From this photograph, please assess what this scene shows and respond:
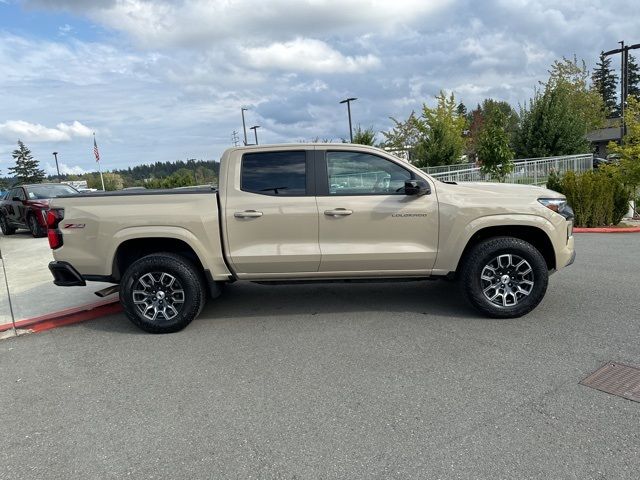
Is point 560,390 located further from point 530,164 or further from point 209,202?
point 530,164

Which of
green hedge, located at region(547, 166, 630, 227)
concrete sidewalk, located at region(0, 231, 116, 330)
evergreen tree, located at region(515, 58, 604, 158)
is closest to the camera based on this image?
concrete sidewalk, located at region(0, 231, 116, 330)

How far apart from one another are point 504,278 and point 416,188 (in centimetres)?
131

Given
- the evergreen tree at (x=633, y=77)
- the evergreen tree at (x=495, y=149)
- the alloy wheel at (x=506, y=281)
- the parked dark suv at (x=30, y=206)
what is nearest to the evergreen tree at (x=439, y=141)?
the evergreen tree at (x=495, y=149)

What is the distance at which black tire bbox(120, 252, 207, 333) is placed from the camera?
4707 mm

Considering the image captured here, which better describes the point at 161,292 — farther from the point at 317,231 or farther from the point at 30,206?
the point at 30,206

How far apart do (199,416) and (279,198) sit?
2.28 metres

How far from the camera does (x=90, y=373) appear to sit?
401cm

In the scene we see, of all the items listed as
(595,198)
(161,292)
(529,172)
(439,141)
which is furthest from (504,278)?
(439,141)

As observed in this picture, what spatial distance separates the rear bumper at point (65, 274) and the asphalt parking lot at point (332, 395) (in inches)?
24.3

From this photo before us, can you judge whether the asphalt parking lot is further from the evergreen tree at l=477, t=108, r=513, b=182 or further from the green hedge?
the evergreen tree at l=477, t=108, r=513, b=182

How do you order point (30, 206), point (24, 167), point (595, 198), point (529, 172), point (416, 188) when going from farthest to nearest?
point (24, 167)
point (529, 172)
point (30, 206)
point (595, 198)
point (416, 188)

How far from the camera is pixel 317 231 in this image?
4695mm

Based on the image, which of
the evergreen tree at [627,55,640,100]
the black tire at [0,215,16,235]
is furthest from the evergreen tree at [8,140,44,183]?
the evergreen tree at [627,55,640,100]

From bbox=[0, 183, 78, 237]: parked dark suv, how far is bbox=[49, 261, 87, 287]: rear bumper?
29.4 feet
